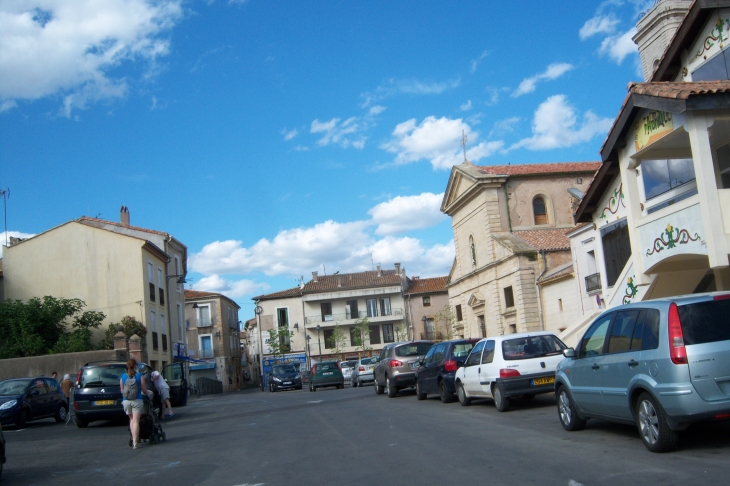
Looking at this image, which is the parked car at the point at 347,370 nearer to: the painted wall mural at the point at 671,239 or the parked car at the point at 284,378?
the parked car at the point at 284,378

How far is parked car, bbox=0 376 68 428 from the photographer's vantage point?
1883 centimetres

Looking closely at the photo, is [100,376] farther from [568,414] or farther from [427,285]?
[427,285]

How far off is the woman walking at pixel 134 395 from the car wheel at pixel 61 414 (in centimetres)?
980

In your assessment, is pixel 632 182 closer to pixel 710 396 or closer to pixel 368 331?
pixel 710 396

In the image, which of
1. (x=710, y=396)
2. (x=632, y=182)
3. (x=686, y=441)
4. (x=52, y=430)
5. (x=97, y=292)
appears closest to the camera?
(x=710, y=396)

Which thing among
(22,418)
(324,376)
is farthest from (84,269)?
(22,418)

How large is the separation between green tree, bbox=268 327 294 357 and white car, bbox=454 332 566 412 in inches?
2188

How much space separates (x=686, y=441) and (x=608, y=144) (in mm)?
9422

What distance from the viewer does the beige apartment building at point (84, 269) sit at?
38.4m

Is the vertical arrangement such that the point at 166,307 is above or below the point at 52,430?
above

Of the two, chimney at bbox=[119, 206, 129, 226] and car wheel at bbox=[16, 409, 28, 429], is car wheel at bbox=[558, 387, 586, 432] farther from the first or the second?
chimney at bbox=[119, 206, 129, 226]

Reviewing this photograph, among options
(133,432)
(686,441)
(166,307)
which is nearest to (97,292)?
(166,307)

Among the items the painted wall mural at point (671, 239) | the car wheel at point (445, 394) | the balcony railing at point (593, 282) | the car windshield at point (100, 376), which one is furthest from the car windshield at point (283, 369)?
the painted wall mural at point (671, 239)

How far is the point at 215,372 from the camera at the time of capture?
66500mm
